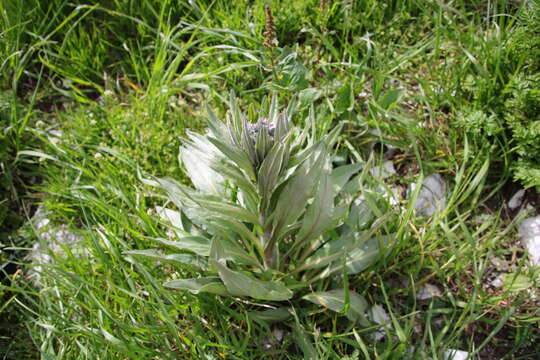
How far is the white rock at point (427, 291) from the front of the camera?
238 cm

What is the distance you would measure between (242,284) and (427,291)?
1.01 meters

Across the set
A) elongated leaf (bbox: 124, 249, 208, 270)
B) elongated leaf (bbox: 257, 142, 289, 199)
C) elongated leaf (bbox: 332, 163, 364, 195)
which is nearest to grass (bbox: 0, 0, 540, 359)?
elongated leaf (bbox: 124, 249, 208, 270)

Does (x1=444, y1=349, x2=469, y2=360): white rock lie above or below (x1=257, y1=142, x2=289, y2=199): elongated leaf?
below

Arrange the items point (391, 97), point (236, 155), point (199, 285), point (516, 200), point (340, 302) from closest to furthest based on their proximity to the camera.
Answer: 1. point (236, 155)
2. point (199, 285)
3. point (340, 302)
4. point (516, 200)
5. point (391, 97)

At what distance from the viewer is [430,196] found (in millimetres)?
2652

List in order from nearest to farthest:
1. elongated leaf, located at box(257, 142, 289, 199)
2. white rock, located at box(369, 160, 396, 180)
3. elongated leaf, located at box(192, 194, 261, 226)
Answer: elongated leaf, located at box(257, 142, 289, 199) < elongated leaf, located at box(192, 194, 261, 226) < white rock, located at box(369, 160, 396, 180)

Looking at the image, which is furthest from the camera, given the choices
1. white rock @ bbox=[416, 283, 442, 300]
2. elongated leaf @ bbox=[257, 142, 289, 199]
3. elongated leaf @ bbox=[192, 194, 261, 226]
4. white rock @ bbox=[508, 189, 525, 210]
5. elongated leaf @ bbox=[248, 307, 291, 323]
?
white rock @ bbox=[508, 189, 525, 210]

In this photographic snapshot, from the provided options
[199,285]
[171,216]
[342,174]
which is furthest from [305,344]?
[171,216]

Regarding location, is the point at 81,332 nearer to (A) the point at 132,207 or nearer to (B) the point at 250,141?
(A) the point at 132,207

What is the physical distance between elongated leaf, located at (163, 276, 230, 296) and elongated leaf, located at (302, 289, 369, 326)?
1.32ft

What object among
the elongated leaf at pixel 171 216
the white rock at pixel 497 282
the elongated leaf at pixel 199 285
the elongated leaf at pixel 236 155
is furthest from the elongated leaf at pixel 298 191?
the white rock at pixel 497 282

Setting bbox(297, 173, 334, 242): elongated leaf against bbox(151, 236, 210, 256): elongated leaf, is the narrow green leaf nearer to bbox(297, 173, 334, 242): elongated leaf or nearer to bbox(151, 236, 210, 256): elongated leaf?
bbox(297, 173, 334, 242): elongated leaf

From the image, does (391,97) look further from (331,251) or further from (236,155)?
(236,155)

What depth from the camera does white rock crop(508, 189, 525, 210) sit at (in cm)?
256
